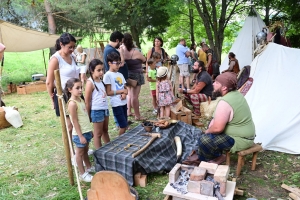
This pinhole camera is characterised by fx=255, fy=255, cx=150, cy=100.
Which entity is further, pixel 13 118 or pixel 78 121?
pixel 13 118

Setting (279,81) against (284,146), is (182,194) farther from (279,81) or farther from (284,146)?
(279,81)

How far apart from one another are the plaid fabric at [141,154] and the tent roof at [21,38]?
213 inches

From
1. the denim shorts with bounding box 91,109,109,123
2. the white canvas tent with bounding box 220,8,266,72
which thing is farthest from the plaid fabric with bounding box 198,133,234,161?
the white canvas tent with bounding box 220,8,266,72

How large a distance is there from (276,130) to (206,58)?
233 inches

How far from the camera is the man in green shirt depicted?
9.62 feet

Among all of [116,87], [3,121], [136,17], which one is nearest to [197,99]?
[116,87]

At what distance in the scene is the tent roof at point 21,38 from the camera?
718cm

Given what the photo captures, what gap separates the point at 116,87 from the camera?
3.84 m

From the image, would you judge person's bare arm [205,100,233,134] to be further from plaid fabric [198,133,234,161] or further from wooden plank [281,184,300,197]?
wooden plank [281,184,300,197]

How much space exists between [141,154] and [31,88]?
7205 millimetres

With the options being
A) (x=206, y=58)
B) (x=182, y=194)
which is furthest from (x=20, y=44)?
(x=182, y=194)

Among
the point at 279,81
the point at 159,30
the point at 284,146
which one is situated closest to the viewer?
the point at 284,146

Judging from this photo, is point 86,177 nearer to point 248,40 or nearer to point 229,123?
point 229,123

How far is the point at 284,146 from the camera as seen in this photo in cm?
381
